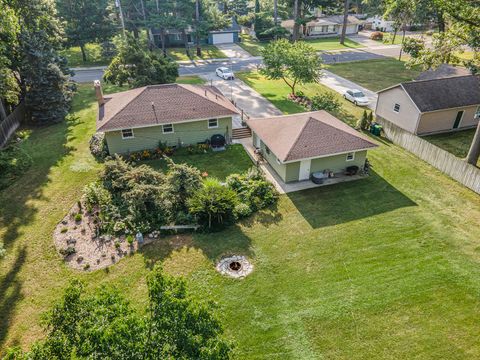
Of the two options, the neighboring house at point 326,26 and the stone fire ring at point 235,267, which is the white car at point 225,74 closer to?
the neighboring house at point 326,26

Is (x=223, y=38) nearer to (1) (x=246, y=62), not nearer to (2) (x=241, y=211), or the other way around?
(1) (x=246, y=62)

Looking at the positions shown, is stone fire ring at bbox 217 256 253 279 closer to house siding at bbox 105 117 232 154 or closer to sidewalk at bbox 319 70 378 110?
house siding at bbox 105 117 232 154

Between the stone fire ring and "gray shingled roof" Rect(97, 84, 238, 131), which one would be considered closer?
the stone fire ring

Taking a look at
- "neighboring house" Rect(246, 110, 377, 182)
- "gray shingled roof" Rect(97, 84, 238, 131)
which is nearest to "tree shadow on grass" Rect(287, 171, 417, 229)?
"neighboring house" Rect(246, 110, 377, 182)

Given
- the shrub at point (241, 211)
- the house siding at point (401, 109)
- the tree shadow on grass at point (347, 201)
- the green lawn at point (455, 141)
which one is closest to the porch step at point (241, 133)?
the tree shadow on grass at point (347, 201)

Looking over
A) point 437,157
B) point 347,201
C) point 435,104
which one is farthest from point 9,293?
point 435,104

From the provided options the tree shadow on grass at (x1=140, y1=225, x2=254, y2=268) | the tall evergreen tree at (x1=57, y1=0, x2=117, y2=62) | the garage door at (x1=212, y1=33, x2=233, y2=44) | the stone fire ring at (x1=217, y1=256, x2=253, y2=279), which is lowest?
the stone fire ring at (x1=217, y1=256, x2=253, y2=279)
